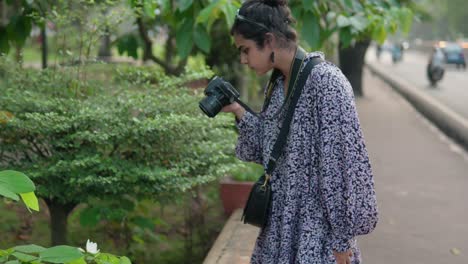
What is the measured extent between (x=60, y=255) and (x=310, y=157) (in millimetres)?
927

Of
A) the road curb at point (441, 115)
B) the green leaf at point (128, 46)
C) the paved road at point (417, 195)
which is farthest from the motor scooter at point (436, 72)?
the green leaf at point (128, 46)

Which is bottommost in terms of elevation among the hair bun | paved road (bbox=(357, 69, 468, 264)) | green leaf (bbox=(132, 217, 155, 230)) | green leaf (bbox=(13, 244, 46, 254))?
paved road (bbox=(357, 69, 468, 264))

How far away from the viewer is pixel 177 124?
16.0ft

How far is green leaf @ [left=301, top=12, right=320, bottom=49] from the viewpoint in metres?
5.36

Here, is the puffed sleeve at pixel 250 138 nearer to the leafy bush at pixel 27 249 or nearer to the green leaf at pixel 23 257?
the leafy bush at pixel 27 249

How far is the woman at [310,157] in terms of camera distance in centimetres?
286

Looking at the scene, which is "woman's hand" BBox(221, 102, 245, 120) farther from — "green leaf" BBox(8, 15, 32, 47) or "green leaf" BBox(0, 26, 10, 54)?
"green leaf" BBox(0, 26, 10, 54)

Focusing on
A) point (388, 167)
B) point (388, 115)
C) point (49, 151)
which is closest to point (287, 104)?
point (49, 151)

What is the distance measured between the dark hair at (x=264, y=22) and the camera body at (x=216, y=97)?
227 millimetres

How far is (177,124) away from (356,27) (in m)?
1.56

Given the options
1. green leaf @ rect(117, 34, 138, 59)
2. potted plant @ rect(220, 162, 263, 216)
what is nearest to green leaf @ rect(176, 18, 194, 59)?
green leaf @ rect(117, 34, 138, 59)

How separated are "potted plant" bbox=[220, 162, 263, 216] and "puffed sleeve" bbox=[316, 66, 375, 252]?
387 centimetres

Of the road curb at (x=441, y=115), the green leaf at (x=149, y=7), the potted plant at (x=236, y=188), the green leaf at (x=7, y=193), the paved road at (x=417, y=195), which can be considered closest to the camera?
the green leaf at (x=7, y=193)

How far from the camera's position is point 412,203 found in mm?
8164
